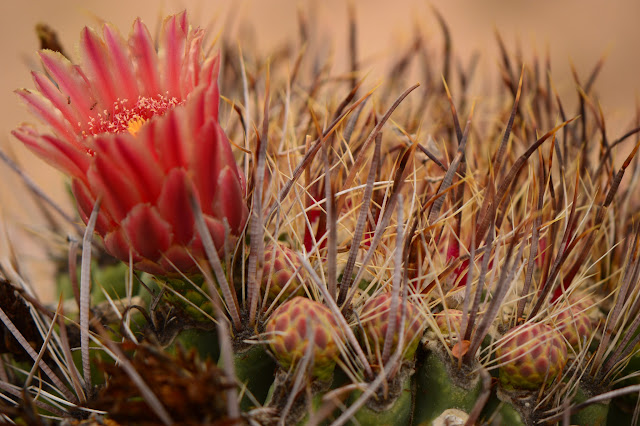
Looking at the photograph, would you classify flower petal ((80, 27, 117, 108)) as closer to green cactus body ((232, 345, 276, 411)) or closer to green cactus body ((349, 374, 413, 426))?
green cactus body ((232, 345, 276, 411))

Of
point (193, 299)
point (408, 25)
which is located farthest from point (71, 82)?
point (408, 25)

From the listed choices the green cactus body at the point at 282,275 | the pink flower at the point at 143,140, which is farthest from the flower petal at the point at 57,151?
the green cactus body at the point at 282,275

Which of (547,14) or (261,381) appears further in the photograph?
(547,14)

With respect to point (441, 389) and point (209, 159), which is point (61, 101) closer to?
point (209, 159)

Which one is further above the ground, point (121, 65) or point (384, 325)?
point (121, 65)

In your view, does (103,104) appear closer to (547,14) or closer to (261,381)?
(261,381)

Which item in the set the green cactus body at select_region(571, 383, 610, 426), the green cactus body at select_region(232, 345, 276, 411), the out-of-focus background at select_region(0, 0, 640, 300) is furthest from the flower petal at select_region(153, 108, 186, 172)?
the out-of-focus background at select_region(0, 0, 640, 300)

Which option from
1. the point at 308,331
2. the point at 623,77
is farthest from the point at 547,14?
the point at 308,331
